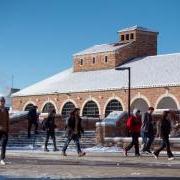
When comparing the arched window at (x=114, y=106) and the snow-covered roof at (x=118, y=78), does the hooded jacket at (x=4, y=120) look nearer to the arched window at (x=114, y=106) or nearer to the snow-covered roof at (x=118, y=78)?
the snow-covered roof at (x=118, y=78)

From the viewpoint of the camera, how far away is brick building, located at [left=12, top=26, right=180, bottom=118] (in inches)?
1987

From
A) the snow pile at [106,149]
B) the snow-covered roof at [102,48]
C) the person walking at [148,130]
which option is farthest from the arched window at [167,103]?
the person walking at [148,130]

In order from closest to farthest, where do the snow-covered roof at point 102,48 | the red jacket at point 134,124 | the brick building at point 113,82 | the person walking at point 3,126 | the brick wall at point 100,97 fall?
the person walking at point 3,126 < the red jacket at point 134,124 < the brick wall at point 100,97 < the brick building at point 113,82 < the snow-covered roof at point 102,48

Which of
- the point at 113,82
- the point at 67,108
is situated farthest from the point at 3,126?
the point at 67,108

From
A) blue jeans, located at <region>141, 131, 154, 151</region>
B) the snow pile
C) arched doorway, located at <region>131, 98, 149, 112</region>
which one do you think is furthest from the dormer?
blue jeans, located at <region>141, 131, 154, 151</region>

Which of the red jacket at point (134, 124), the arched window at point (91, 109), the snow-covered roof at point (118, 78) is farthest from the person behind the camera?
the arched window at point (91, 109)

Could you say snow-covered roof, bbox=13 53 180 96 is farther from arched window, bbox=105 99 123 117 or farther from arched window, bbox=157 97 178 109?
arched window, bbox=157 97 178 109

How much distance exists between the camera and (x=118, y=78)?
5522 cm

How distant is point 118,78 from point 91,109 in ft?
13.1

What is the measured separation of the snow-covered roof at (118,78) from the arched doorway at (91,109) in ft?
4.50

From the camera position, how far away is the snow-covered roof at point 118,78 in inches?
2012

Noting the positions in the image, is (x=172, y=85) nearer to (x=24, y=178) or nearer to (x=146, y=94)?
(x=146, y=94)

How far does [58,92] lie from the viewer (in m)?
58.8

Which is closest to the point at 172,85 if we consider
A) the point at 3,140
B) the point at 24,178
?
the point at 3,140
